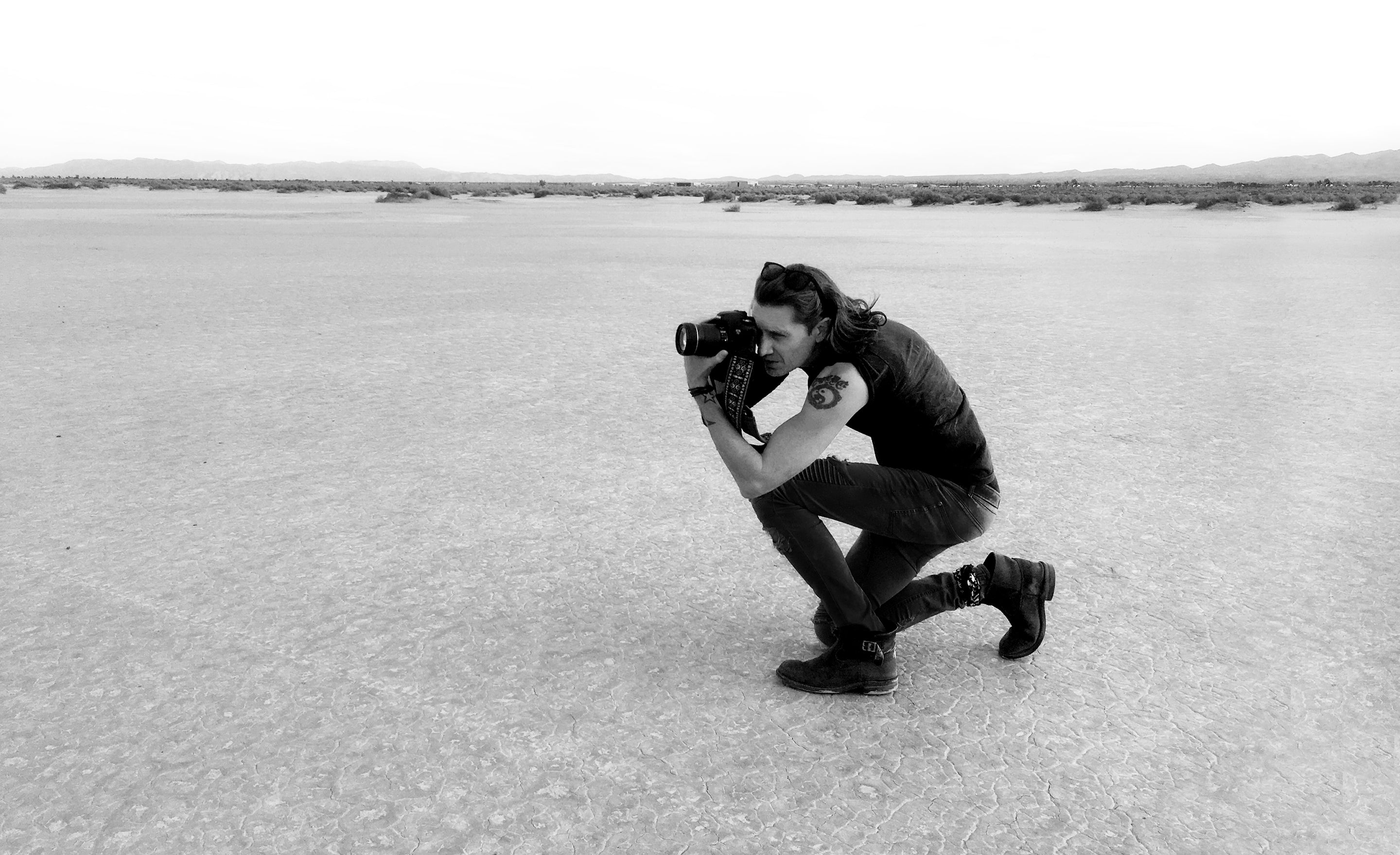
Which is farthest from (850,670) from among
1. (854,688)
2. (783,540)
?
(783,540)

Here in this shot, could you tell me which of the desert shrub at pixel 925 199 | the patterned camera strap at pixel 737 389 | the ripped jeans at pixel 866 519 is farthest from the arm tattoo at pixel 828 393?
the desert shrub at pixel 925 199

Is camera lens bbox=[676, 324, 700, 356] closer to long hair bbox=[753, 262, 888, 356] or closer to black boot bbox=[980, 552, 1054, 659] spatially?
long hair bbox=[753, 262, 888, 356]

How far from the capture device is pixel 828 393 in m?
2.94

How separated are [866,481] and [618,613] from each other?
983mm

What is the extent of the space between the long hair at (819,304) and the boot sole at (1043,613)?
3.19 ft

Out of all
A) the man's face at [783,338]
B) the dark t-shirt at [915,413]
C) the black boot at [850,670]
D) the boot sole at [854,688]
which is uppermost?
the man's face at [783,338]

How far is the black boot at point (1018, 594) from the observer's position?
10.8ft

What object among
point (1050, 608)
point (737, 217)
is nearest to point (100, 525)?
point (1050, 608)

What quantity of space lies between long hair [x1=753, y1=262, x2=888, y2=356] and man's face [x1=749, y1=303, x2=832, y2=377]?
1cm

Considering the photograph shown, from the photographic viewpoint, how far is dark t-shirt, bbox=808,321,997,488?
9.85 ft

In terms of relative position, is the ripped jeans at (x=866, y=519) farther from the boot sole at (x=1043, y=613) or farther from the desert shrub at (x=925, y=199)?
the desert shrub at (x=925, y=199)

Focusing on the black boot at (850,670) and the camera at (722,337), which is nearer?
the camera at (722,337)

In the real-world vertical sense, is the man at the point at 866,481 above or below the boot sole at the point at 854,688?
above

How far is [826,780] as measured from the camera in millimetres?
2688
